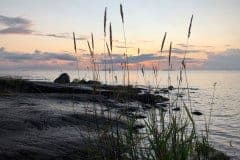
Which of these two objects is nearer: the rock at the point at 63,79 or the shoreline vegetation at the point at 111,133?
the shoreline vegetation at the point at 111,133

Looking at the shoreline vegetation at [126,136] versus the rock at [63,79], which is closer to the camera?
the shoreline vegetation at [126,136]

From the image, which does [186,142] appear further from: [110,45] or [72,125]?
[72,125]

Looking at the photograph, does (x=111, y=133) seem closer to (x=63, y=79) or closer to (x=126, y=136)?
(x=126, y=136)

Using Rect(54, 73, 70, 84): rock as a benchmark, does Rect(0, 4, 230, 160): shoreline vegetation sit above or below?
above

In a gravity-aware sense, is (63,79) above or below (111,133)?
below

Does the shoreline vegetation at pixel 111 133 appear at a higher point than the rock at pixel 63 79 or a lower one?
higher

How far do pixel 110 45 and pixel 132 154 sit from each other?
239 cm

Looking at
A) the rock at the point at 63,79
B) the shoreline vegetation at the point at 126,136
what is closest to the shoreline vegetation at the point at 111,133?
the shoreline vegetation at the point at 126,136

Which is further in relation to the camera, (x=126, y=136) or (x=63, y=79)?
(x=63, y=79)

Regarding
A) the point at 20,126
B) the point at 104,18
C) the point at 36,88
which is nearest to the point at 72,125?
the point at 20,126

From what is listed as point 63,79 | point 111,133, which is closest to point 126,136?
point 111,133

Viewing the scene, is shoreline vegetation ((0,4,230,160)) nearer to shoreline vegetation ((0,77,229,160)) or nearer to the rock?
shoreline vegetation ((0,77,229,160))

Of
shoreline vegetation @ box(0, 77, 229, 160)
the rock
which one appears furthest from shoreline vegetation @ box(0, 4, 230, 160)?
the rock

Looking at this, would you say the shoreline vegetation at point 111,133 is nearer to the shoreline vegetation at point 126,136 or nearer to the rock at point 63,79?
the shoreline vegetation at point 126,136
